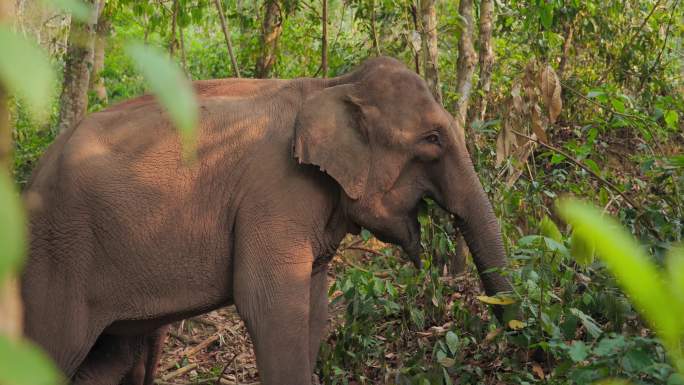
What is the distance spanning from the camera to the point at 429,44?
641cm

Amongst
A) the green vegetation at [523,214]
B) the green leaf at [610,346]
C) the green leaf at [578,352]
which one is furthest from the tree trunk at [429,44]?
the green leaf at [610,346]

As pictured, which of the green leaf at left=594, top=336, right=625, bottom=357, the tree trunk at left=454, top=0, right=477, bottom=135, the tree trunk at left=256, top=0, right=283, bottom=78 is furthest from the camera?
the tree trunk at left=256, top=0, right=283, bottom=78

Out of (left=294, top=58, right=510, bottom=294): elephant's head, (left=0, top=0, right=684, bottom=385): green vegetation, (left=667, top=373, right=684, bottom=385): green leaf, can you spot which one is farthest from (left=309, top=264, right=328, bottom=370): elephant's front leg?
(left=667, top=373, right=684, bottom=385): green leaf

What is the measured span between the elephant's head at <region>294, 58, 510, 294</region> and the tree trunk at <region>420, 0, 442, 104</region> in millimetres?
1663

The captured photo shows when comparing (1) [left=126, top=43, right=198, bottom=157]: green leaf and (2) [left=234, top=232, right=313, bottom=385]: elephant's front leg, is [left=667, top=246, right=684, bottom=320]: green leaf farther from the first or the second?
(2) [left=234, top=232, right=313, bottom=385]: elephant's front leg

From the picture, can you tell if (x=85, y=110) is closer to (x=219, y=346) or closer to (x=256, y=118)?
(x=219, y=346)

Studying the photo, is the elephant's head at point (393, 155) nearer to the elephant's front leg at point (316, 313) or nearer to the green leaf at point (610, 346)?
the elephant's front leg at point (316, 313)

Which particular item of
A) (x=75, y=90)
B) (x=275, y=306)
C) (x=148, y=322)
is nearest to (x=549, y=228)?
(x=275, y=306)

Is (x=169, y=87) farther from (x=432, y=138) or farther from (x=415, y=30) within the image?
(x=415, y=30)

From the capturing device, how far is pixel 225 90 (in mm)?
4668

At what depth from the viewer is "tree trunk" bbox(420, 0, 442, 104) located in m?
6.26

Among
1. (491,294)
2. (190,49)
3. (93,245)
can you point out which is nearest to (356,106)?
(491,294)

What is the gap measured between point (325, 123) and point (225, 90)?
0.66m

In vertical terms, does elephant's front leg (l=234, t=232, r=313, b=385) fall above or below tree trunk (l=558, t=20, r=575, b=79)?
below
